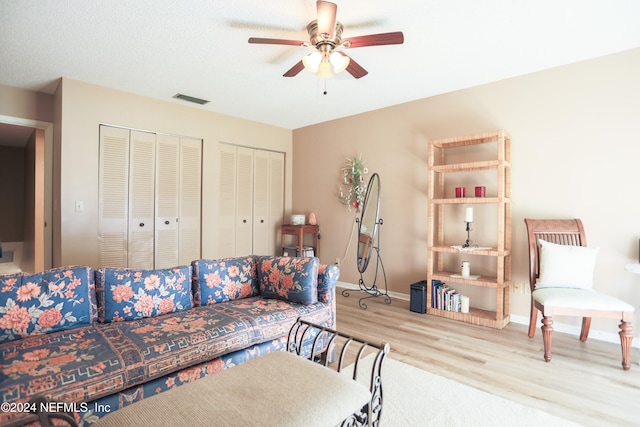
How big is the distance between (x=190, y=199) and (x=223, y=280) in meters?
2.35

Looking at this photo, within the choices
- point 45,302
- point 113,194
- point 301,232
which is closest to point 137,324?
point 45,302

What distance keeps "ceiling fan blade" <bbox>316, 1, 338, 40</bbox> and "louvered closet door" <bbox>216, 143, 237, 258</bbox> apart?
2980 mm

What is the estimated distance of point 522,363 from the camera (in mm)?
2430

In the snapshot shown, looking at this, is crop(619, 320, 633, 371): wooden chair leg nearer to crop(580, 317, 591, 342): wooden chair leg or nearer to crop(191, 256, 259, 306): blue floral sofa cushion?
crop(580, 317, 591, 342): wooden chair leg

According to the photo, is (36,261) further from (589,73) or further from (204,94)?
(589,73)

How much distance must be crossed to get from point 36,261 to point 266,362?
20.1 feet

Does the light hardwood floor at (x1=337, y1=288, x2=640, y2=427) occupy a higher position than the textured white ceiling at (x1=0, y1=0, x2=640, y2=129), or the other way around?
the textured white ceiling at (x1=0, y1=0, x2=640, y2=129)

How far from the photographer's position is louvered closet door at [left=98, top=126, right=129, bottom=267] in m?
3.77

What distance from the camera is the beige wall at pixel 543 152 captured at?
9.25 feet

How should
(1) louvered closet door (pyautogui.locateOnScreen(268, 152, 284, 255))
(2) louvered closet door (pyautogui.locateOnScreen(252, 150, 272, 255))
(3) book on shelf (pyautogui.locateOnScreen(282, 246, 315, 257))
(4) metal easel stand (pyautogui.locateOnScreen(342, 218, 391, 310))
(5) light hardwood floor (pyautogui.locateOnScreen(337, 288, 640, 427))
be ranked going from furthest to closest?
1. (1) louvered closet door (pyautogui.locateOnScreen(268, 152, 284, 255))
2. (2) louvered closet door (pyautogui.locateOnScreen(252, 150, 272, 255))
3. (3) book on shelf (pyautogui.locateOnScreen(282, 246, 315, 257))
4. (4) metal easel stand (pyautogui.locateOnScreen(342, 218, 391, 310))
5. (5) light hardwood floor (pyautogui.locateOnScreen(337, 288, 640, 427))

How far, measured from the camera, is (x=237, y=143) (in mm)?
4957

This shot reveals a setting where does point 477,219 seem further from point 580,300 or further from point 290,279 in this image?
point 290,279

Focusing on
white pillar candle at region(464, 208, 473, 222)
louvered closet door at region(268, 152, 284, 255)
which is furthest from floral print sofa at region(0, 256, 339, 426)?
louvered closet door at region(268, 152, 284, 255)

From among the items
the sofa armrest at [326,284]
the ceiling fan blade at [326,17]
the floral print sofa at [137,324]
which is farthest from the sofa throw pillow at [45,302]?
the ceiling fan blade at [326,17]
